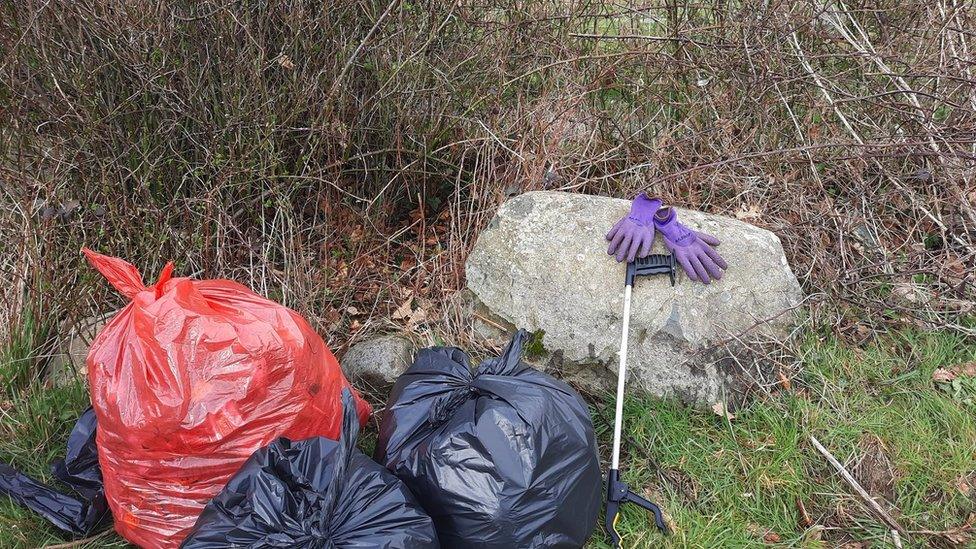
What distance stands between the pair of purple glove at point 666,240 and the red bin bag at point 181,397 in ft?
4.12

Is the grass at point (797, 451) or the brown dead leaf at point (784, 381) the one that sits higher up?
the brown dead leaf at point (784, 381)

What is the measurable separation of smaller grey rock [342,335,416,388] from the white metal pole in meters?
0.86

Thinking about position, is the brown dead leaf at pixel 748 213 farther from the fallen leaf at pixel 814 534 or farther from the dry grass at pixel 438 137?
the fallen leaf at pixel 814 534

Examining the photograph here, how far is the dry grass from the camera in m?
2.87

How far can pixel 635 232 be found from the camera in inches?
109

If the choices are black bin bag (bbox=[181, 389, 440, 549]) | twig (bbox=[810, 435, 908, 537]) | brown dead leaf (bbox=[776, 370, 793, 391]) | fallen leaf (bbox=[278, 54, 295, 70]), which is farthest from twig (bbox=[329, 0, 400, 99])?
twig (bbox=[810, 435, 908, 537])

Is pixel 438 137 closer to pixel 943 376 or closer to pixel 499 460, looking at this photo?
pixel 499 460

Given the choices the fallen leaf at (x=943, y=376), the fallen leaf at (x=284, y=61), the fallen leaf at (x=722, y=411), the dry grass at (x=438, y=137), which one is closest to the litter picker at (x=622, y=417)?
the fallen leaf at (x=722, y=411)

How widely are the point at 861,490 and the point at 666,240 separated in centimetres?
109

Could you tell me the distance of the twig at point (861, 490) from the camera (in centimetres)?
227

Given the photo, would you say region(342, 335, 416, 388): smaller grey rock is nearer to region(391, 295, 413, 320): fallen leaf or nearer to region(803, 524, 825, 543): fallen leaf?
region(391, 295, 413, 320): fallen leaf

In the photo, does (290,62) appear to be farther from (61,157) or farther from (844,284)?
(844,284)

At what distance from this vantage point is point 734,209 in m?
3.46

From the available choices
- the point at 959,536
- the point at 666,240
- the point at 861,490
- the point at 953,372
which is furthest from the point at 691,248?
the point at 959,536
